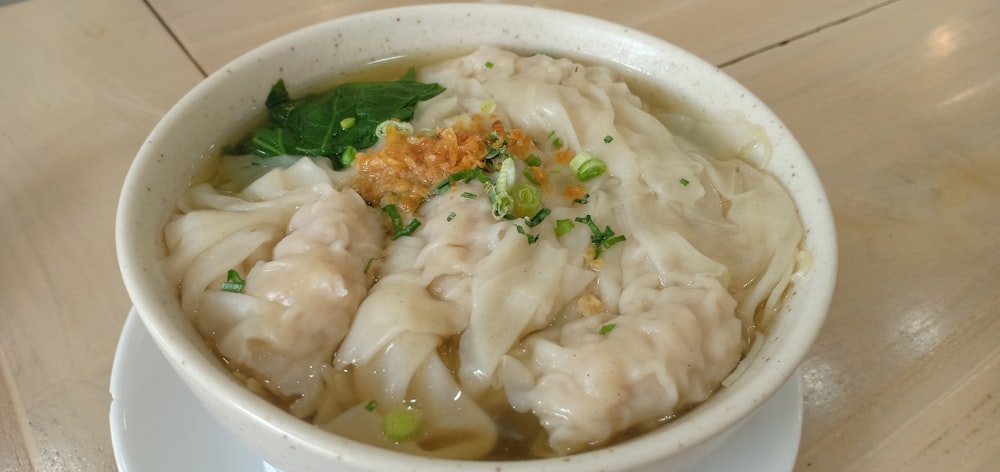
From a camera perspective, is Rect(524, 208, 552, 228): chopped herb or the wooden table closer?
Rect(524, 208, 552, 228): chopped herb

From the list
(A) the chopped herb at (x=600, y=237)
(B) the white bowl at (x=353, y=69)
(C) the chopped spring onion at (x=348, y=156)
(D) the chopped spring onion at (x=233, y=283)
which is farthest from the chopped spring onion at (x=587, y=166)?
(D) the chopped spring onion at (x=233, y=283)

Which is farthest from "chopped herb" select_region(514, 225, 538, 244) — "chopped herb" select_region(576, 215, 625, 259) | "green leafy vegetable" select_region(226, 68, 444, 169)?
"green leafy vegetable" select_region(226, 68, 444, 169)

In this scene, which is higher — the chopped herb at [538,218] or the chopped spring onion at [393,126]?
the chopped spring onion at [393,126]

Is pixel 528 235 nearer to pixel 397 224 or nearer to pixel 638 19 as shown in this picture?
pixel 397 224

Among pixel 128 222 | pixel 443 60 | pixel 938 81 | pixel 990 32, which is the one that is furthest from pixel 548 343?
pixel 990 32

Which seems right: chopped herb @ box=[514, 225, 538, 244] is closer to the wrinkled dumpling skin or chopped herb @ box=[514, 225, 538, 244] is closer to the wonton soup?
the wonton soup

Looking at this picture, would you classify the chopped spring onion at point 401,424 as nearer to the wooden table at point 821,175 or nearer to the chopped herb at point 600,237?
the chopped herb at point 600,237

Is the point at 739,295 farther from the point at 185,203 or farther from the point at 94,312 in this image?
the point at 94,312

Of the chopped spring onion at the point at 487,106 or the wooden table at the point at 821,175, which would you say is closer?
Answer: the wooden table at the point at 821,175
